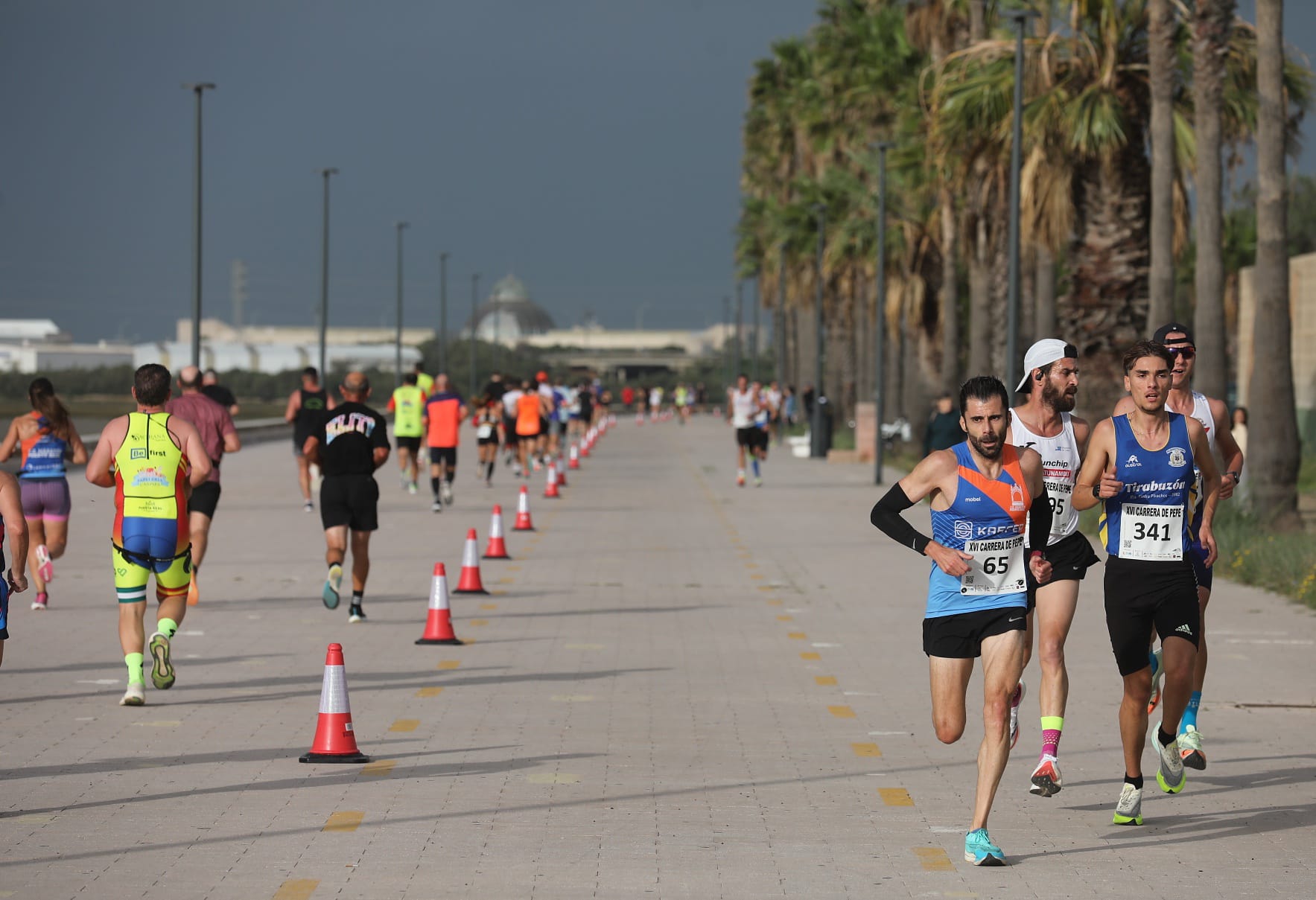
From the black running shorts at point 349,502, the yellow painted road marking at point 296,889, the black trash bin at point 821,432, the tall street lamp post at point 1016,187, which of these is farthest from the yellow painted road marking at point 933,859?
the black trash bin at point 821,432

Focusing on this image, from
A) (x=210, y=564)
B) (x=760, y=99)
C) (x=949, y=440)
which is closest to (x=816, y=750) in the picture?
(x=210, y=564)

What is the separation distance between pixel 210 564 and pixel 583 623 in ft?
18.0

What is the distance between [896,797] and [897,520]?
1.50 metres

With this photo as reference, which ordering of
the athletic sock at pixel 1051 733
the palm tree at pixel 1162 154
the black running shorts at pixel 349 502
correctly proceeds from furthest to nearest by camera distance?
1. the palm tree at pixel 1162 154
2. the black running shorts at pixel 349 502
3. the athletic sock at pixel 1051 733

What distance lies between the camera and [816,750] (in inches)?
362

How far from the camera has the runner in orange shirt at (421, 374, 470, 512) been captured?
25.9m

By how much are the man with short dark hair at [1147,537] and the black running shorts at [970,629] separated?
0.84 metres

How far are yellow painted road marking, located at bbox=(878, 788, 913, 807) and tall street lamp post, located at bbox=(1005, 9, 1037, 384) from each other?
17.7m

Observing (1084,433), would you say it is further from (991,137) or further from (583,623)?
(991,137)

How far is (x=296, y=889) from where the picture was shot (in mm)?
6496

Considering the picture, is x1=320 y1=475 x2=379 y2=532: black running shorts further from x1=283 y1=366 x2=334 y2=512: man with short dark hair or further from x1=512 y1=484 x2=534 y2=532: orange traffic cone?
x1=283 y1=366 x2=334 y2=512: man with short dark hair

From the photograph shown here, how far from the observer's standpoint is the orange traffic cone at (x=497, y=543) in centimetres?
1894

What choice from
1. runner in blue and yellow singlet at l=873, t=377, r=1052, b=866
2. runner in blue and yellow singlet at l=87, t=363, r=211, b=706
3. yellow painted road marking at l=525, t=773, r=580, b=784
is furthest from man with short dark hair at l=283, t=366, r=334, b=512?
runner in blue and yellow singlet at l=873, t=377, r=1052, b=866

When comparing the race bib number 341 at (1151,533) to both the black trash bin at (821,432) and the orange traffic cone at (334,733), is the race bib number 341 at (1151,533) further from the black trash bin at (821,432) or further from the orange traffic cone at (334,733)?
the black trash bin at (821,432)
